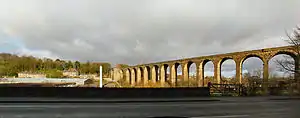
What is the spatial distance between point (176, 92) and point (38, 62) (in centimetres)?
12039

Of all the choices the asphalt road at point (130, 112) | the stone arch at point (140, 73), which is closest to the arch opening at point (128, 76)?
the stone arch at point (140, 73)

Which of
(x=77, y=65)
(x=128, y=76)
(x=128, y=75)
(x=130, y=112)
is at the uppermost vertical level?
(x=77, y=65)

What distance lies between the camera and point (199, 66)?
233 feet

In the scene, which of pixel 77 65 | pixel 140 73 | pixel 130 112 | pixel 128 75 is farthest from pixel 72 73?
pixel 130 112

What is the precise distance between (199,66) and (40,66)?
8408cm

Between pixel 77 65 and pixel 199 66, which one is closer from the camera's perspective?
pixel 199 66

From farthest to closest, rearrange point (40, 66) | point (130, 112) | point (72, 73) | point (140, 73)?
point (40, 66), point (72, 73), point (140, 73), point (130, 112)

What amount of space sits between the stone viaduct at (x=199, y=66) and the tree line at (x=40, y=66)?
27.6 m

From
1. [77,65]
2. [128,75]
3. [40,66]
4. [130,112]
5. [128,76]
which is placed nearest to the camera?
[130,112]

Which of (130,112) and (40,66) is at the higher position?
(40,66)

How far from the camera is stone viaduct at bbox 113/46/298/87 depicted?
179 feet

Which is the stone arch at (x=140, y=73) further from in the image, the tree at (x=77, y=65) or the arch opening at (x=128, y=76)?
the tree at (x=77, y=65)

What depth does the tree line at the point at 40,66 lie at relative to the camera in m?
115

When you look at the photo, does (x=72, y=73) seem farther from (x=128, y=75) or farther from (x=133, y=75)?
(x=133, y=75)
